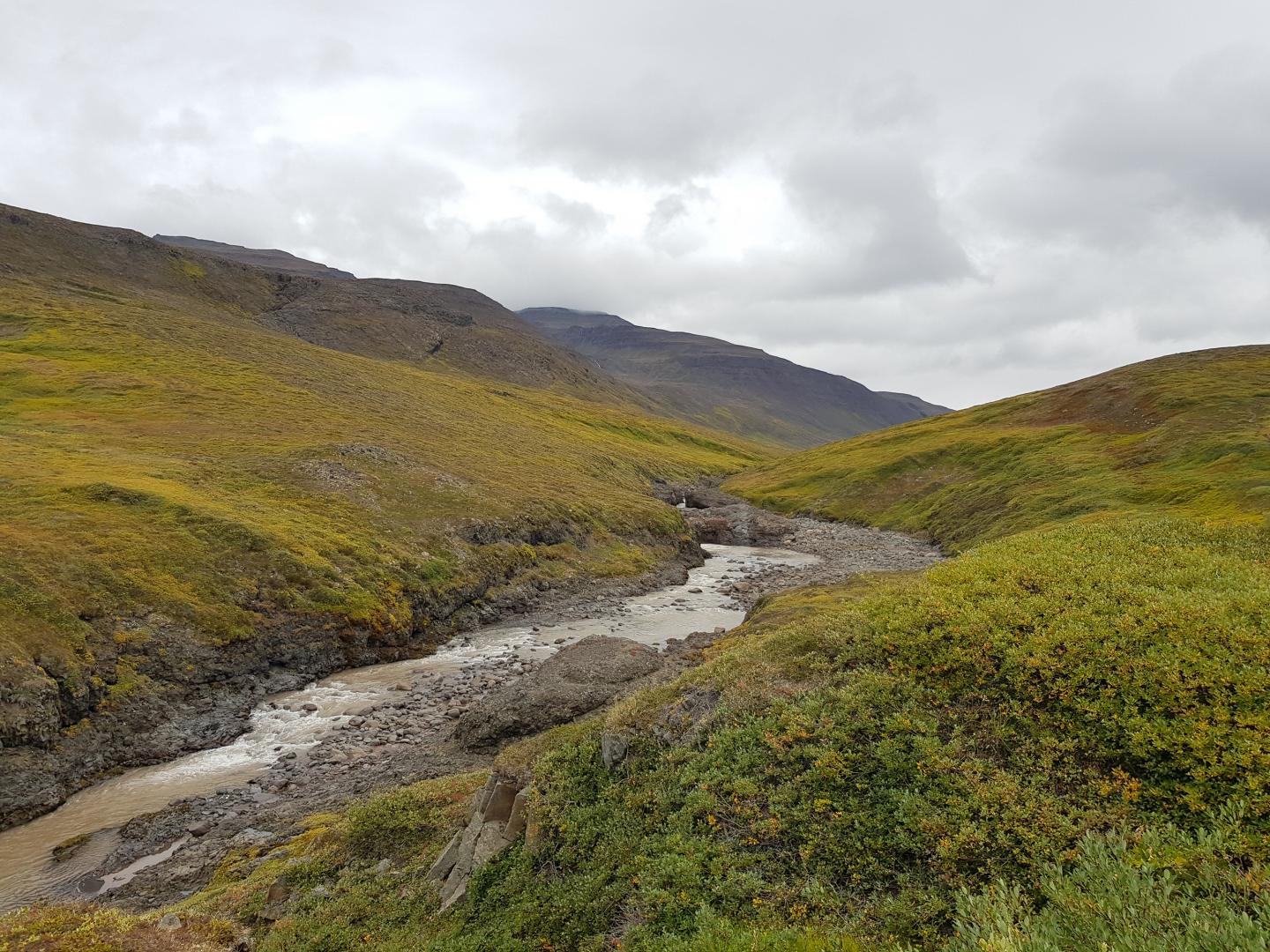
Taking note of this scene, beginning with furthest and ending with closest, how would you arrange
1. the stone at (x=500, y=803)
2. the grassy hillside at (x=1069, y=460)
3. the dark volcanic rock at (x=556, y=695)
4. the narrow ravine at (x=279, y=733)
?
the grassy hillside at (x=1069, y=460)
the dark volcanic rock at (x=556, y=695)
the narrow ravine at (x=279, y=733)
the stone at (x=500, y=803)

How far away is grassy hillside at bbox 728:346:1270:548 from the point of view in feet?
197

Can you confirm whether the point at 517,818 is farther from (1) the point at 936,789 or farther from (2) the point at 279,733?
(2) the point at 279,733

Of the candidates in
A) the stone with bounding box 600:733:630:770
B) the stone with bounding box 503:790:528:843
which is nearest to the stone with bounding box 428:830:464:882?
the stone with bounding box 503:790:528:843

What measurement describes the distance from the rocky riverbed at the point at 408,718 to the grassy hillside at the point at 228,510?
472cm

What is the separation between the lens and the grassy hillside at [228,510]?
2978cm

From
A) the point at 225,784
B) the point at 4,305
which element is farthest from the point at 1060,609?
the point at 4,305

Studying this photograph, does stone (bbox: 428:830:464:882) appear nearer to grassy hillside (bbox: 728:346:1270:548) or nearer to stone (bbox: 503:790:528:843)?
stone (bbox: 503:790:528:843)

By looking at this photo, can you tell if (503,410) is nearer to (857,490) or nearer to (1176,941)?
(857,490)

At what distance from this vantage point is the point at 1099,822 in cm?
816

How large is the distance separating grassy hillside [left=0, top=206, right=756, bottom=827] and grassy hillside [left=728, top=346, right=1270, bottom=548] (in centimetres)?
3628

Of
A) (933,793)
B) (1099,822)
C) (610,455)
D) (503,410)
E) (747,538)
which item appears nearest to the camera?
(1099,822)

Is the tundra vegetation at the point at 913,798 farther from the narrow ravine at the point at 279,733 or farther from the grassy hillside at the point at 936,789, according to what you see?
the narrow ravine at the point at 279,733

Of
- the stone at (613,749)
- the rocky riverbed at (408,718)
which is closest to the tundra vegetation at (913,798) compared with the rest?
the stone at (613,749)

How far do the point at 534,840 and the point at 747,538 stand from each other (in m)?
76.9
